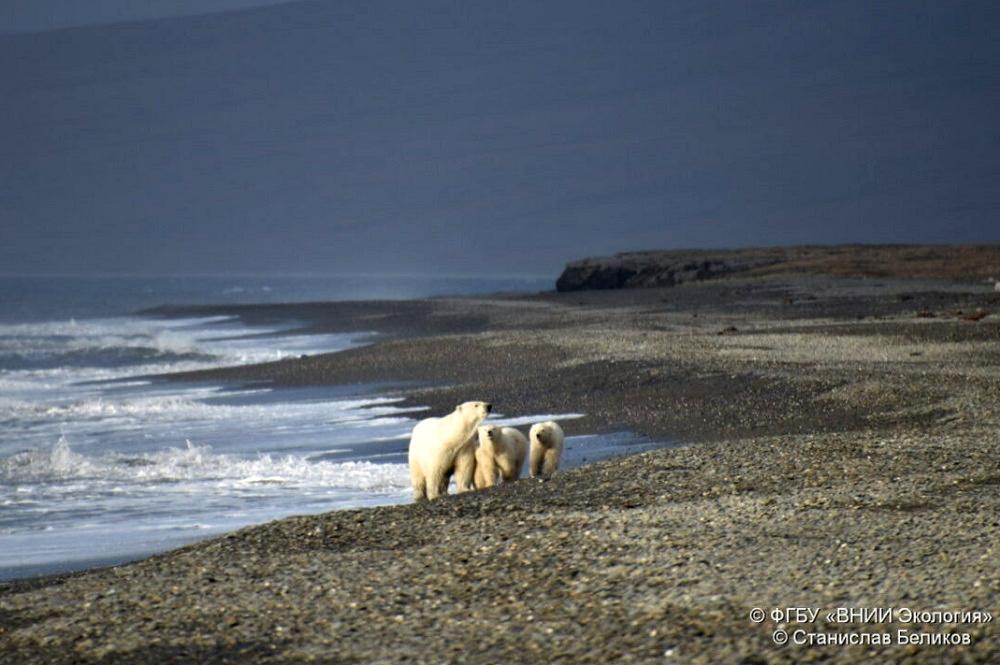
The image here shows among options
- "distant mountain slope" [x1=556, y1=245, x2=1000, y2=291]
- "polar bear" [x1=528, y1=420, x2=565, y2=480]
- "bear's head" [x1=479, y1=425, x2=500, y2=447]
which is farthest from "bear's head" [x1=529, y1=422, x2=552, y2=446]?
"distant mountain slope" [x1=556, y1=245, x2=1000, y2=291]

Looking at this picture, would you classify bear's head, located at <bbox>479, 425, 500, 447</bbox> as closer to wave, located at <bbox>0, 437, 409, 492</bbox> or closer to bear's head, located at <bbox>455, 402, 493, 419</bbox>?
bear's head, located at <bbox>455, 402, 493, 419</bbox>

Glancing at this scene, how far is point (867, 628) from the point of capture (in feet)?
21.6

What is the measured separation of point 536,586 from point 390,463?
8244 mm

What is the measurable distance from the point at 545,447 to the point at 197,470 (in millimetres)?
4196

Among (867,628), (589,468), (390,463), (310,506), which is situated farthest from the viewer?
(390,463)

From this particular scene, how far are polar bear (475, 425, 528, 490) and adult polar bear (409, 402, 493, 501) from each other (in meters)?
0.16

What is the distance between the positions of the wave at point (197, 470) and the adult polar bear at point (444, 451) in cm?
116

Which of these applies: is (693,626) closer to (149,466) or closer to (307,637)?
(307,637)

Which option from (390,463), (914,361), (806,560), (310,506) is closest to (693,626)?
(806,560)

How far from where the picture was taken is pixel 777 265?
6206 centimetres

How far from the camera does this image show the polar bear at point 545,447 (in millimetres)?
13758

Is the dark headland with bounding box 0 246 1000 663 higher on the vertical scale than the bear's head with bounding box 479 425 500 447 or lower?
lower

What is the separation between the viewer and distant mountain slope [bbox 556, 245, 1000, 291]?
184 feet

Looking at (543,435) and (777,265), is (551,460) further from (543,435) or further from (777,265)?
(777,265)
